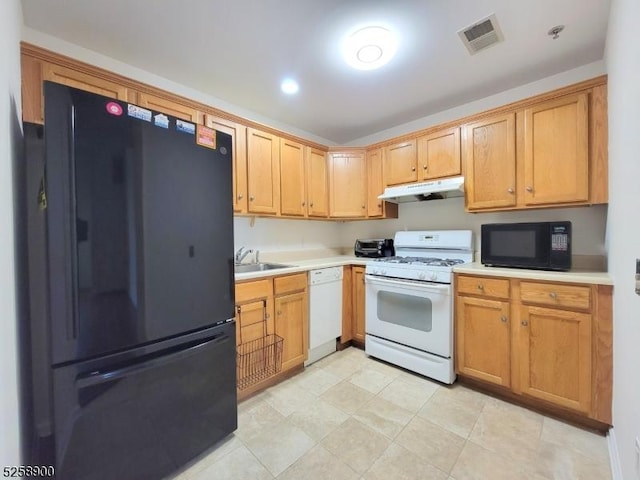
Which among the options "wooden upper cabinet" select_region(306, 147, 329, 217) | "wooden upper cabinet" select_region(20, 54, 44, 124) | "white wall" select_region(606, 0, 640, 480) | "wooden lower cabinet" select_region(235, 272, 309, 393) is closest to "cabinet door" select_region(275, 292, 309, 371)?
"wooden lower cabinet" select_region(235, 272, 309, 393)

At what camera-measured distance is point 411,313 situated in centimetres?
226

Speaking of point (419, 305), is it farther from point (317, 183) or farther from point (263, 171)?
point (263, 171)

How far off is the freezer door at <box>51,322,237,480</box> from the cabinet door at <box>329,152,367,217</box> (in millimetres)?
1884

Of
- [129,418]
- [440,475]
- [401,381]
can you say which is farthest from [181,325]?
[401,381]

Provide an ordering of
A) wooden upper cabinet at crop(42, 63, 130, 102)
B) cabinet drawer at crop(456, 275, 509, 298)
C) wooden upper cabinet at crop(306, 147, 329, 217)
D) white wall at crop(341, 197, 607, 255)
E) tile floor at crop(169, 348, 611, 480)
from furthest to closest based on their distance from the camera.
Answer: wooden upper cabinet at crop(306, 147, 329, 217), white wall at crop(341, 197, 607, 255), cabinet drawer at crop(456, 275, 509, 298), wooden upper cabinet at crop(42, 63, 130, 102), tile floor at crop(169, 348, 611, 480)

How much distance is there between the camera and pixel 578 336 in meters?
1.61

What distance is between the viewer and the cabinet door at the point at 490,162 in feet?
6.80

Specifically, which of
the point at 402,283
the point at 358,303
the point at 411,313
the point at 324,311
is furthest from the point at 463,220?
the point at 324,311

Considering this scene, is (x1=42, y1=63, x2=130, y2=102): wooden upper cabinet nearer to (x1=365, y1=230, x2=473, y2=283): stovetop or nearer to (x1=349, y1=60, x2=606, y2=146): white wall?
(x1=365, y1=230, x2=473, y2=283): stovetop

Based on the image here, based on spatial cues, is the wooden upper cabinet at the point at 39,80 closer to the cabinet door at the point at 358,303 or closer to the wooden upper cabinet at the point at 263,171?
the wooden upper cabinet at the point at 263,171

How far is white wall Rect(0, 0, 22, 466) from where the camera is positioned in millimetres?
793

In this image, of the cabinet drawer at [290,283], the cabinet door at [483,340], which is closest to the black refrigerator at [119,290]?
the cabinet drawer at [290,283]

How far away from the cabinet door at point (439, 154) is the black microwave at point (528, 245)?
2.11 ft

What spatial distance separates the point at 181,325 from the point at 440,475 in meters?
1.44
